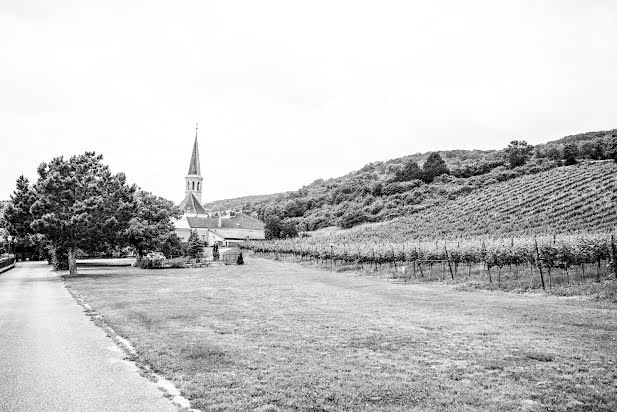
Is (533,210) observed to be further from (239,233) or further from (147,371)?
(239,233)

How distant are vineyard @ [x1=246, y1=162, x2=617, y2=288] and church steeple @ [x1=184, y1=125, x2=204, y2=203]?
47.7 meters

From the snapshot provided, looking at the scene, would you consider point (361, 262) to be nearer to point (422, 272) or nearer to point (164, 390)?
point (422, 272)

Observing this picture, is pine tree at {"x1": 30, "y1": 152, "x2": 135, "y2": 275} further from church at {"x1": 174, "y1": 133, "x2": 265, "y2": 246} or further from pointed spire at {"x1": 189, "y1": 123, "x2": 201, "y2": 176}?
pointed spire at {"x1": 189, "y1": 123, "x2": 201, "y2": 176}

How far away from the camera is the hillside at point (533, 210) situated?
142 feet

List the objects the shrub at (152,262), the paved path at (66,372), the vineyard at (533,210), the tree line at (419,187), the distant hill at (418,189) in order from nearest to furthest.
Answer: the paved path at (66,372) < the vineyard at (533,210) < the shrub at (152,262) < the distant hill at (418,189) < the tree line at (419,187)

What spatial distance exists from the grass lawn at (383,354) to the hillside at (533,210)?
1114 inches

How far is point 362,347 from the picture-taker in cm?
988

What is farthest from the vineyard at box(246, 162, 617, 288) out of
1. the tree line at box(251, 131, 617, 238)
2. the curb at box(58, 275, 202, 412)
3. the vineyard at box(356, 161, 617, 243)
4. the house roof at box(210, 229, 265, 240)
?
the house roof at box(210, 229, 265, 240)

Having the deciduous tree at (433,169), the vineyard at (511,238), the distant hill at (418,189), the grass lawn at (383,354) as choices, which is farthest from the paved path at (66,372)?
the deciduous tree at (433,169)

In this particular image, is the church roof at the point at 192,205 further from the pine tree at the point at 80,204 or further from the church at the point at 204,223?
the pine tree at the point at 80,204

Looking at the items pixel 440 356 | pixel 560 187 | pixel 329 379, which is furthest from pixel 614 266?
pixel 560 187

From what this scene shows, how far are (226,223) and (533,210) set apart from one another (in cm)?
8049

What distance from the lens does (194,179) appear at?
416 feet

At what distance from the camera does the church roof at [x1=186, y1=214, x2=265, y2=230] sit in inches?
4604
